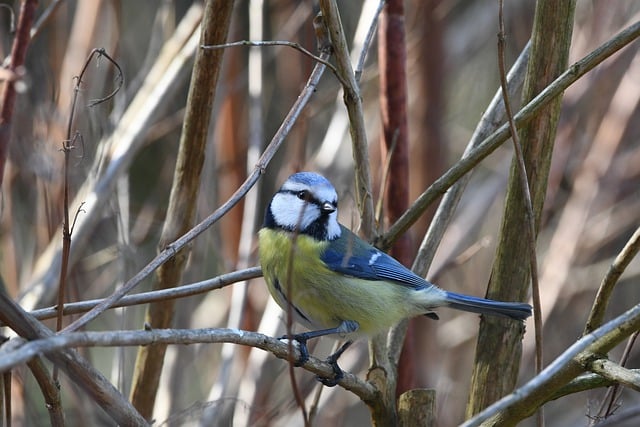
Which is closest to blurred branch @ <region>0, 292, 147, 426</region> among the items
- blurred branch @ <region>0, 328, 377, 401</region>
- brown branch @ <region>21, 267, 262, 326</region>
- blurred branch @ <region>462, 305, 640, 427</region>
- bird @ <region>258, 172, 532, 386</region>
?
blurred branch @ <region>0, 328, 377, 401</region>

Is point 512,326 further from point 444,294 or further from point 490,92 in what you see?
point 490,92

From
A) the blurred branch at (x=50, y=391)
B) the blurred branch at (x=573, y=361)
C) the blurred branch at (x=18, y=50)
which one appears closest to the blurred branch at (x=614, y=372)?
the blurred branch at (x=573, y=361)

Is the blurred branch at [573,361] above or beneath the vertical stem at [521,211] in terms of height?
beneath

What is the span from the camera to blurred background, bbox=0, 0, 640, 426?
265 cm

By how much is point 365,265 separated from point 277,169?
1.73 metres

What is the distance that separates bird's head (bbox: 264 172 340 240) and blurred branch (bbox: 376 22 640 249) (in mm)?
410

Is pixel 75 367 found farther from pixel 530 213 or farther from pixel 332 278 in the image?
pixel 332 278

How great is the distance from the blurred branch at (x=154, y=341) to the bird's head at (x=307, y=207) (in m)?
0.62

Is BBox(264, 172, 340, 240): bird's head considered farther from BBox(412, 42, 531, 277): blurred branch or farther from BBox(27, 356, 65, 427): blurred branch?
BBox(27, 356, 65, 427): blurred branch

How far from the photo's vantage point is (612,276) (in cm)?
147

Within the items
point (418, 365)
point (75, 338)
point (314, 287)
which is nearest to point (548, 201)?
point (418, 365)

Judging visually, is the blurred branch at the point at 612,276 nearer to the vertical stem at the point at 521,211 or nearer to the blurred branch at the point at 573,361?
the blurred branch at the point at 573,361

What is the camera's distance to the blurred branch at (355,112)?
168 centimetres

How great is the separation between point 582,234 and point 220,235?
163 centimetres
